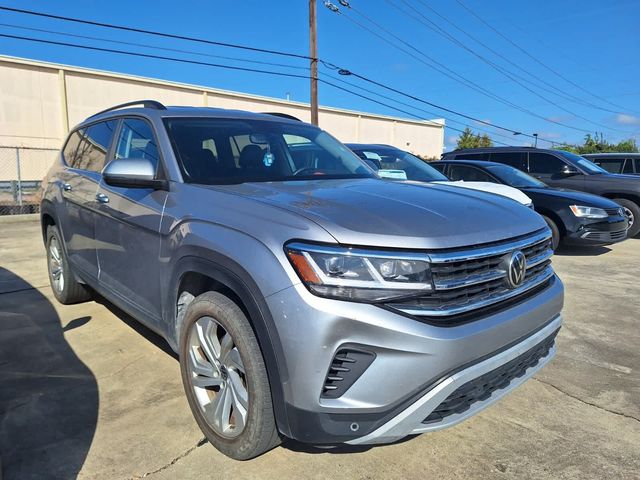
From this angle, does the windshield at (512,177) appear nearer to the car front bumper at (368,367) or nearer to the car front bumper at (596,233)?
the car front bumper at (596,233)

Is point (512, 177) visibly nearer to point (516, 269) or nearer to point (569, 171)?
point (569, 171)

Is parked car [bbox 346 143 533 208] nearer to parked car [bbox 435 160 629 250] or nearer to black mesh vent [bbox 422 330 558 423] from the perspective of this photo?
parked car [bbox 435 160 629 250]

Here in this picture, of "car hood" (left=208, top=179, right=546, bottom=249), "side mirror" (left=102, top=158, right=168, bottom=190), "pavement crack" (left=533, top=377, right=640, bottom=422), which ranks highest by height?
"side mirror" (left=102, top=158, right=168, bottom=190)

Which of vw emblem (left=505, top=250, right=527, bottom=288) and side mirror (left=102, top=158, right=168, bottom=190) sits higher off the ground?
side mirror (left=102, top=158, right=168, bottom=190)

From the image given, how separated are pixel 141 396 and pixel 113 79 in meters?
31.5

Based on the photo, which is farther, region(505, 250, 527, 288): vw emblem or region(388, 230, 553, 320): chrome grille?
region(505, 250, 527, 288): vw emblem

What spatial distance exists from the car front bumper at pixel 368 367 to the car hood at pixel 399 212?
310 millimetres

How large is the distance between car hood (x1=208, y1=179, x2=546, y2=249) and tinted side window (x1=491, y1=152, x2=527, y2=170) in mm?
8343

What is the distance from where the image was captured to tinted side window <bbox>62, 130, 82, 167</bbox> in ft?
15.0

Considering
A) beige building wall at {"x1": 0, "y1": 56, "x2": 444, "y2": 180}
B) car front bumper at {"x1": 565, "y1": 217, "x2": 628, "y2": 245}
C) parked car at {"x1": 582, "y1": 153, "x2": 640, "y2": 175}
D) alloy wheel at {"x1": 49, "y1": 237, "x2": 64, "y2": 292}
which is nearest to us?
alloy wheel at {"x1": 49, "y1": 237, "x2": 64, "y2": 292}

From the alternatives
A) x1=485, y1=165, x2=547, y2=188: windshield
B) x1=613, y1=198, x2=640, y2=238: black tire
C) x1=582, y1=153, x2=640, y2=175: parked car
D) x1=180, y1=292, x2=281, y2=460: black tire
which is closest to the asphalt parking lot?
x1=180, y1=292, x2=281, y2=460: black tire

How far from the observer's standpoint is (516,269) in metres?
2.28

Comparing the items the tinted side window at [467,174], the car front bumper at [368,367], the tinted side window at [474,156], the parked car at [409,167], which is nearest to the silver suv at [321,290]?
the car front bumper at [368,367]

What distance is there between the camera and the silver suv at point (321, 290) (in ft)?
6.23
